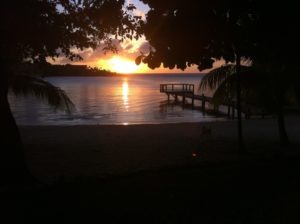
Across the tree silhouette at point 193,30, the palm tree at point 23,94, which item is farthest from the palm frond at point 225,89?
the tree silhouette at point 193,30

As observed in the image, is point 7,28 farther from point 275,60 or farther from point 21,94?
point 21,94

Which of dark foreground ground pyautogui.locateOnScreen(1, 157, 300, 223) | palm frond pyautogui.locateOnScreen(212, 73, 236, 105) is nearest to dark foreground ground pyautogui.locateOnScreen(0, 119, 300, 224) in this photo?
dark foreground ground pyautogui.locateOnScreen(1, 157, 300, 223)

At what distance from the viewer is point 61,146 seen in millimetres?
17219

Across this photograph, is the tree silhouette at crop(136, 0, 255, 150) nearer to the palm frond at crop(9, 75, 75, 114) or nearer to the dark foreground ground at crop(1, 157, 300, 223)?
the dark foreground ground at crop(1, 157, 300, 223)

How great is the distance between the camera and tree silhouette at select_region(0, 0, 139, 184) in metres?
6.81

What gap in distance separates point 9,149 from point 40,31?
6.85 feet

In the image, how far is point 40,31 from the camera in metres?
7.20

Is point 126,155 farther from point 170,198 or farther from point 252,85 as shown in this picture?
point 170,198

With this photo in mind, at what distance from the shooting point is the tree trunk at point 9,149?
24.9 feet

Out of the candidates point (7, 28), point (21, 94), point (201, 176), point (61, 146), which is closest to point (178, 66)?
point (201, 176)

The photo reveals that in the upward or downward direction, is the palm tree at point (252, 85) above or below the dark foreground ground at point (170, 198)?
above

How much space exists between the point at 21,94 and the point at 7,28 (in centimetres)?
649

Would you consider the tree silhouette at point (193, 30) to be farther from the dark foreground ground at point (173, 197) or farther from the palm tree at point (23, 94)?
→ the palm tree at point (23, 94)

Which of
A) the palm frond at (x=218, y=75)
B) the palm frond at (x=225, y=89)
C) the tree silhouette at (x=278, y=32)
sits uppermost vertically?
the tree silhouette at (x=278, y=32)
